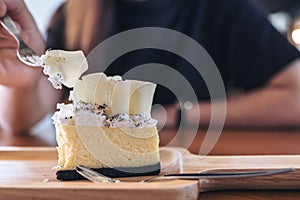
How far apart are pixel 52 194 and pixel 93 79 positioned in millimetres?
162

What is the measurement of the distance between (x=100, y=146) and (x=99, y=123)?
3 centimetres

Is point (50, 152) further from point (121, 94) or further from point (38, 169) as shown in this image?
point (121, 94)

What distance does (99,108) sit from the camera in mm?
511

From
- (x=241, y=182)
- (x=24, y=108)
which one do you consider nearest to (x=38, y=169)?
(x=241, y=182)

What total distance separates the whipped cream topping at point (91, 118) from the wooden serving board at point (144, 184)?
7 centimetres

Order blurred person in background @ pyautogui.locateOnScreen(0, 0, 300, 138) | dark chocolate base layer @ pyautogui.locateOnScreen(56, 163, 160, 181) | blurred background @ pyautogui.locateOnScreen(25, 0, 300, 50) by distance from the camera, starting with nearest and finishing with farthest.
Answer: dark chocolate base layer @ pyautogui.locateOnScreen(56, 163, 160, 181) < blurred person in background @ pyautogui.locateOnScreen(0, 0, 300, 138) < blurred background @ pyautogui.locateOnScreen(25, 0, 300, 50)

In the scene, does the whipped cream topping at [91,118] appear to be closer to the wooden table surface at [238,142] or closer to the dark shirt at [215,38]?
the wooden table surface at [238,142]

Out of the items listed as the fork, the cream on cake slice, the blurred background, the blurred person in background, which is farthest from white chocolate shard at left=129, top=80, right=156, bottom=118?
the blurred background

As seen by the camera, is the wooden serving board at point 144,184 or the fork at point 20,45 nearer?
the wooden serving board at point 144,184

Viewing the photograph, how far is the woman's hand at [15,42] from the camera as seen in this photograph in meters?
0.62

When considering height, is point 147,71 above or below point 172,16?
below

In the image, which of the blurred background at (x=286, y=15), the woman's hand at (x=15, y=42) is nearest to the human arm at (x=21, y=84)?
the woman's hand at (x=15, y=42)

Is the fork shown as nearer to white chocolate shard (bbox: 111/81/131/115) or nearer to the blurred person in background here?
white chocolate shard (bbox: 111/81/131/115)

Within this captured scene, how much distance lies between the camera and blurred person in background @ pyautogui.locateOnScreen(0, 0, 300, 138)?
128 centimetres
